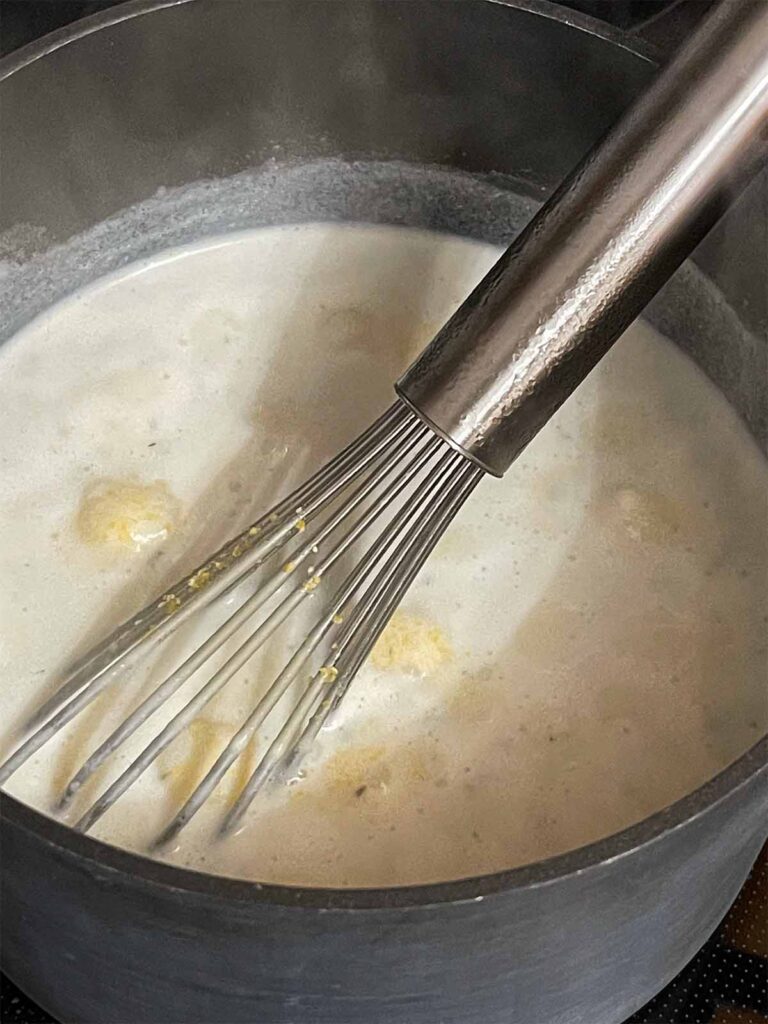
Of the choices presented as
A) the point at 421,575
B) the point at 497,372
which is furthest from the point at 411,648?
the point at 497,372

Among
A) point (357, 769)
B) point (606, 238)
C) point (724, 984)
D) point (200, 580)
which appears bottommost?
point (724, 984)

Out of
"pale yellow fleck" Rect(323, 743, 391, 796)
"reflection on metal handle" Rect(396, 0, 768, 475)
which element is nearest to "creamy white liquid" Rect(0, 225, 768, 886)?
"pale yellow fleck" Rect(323, 743, 391, 796)

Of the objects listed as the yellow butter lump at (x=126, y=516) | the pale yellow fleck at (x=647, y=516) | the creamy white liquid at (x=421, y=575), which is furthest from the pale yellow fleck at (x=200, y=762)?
the pale yellow fleck at (x=647, y=516)

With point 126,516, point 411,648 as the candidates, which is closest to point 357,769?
point 411,648

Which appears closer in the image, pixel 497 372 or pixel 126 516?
pixel 497 372

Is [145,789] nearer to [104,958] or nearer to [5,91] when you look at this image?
[104,958]

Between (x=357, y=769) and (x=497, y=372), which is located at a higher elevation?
(x=497, y=372)

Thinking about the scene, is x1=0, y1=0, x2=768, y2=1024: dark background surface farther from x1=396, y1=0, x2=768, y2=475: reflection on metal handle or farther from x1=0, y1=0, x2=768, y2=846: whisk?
x1=396, y1=0, x2=768, y2=475: reflection on metal handle

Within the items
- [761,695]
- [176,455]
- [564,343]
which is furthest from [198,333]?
[761,695]

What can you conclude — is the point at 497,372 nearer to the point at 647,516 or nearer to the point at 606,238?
the point at 606,238

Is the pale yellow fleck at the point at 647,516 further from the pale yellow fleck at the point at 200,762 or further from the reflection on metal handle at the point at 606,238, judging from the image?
the pale yellow fleck at the point at 200,762
